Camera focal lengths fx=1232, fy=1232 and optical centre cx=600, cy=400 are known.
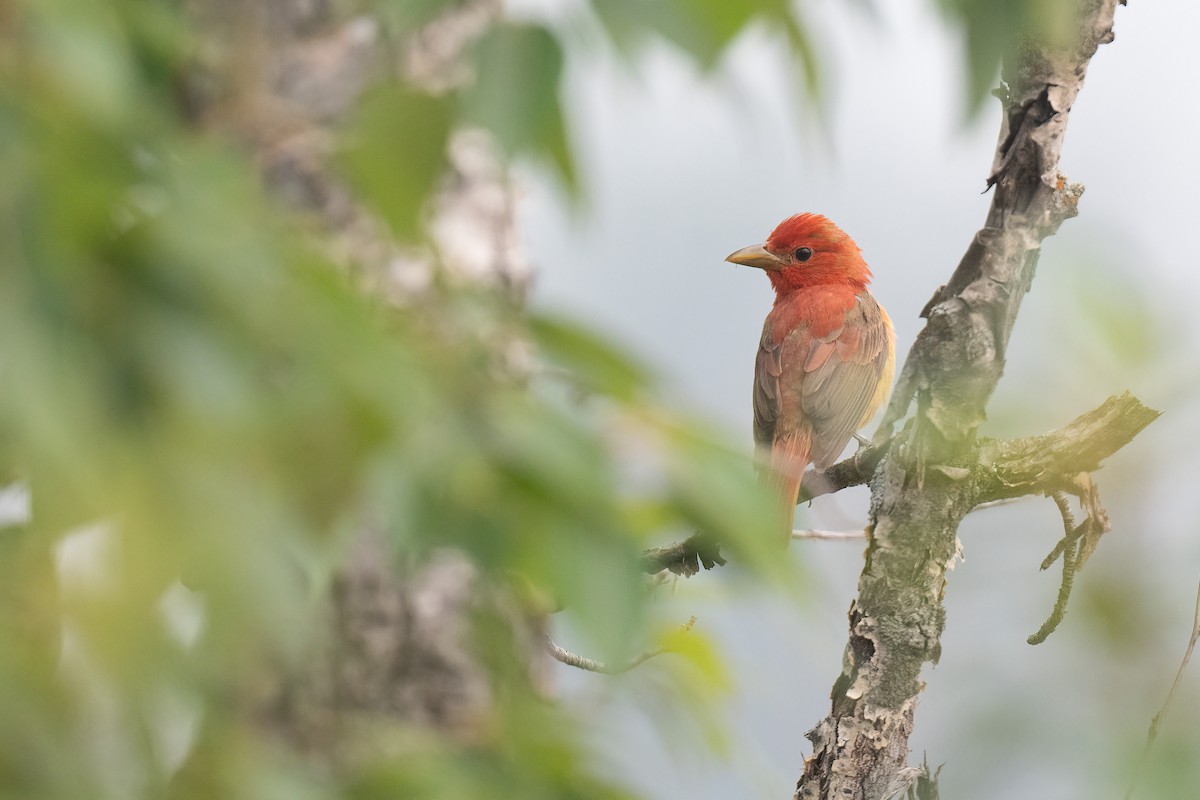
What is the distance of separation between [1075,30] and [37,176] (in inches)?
51.0

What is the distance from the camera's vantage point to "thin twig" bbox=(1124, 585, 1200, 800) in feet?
5.05

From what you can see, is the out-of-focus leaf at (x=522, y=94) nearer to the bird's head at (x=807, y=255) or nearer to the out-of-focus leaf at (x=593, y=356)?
the out-of-focus leaf at (x=593, y=356)

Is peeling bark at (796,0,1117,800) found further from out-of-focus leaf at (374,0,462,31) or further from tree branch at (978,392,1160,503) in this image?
out-of-focus leaf at (374,0,462,31)

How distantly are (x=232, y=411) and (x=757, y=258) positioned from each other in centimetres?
289

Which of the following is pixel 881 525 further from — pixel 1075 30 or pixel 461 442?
pixel 461 442

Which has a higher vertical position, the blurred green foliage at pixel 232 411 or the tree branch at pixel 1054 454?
the tree branch at pixel 1054 454

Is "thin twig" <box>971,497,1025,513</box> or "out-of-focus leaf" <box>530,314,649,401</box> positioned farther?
"thin twig" <box>971,497,1025,513</box>

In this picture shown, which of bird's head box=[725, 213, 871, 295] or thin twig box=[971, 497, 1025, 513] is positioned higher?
bird's head box=[725, 213, 871, 295]

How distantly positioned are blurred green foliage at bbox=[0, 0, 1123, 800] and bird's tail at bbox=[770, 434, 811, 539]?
132 cm

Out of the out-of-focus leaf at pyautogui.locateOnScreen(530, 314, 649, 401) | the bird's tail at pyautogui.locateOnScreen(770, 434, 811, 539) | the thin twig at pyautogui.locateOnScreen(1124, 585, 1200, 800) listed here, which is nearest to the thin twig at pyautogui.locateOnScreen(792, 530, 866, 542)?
the bird's tail at pyautogui.locateOnScreen(770, 434, 811, 539)

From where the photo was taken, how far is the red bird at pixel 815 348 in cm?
312

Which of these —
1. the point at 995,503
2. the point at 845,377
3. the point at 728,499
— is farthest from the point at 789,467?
the point at 728,499

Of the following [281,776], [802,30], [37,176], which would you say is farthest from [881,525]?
[37,176]

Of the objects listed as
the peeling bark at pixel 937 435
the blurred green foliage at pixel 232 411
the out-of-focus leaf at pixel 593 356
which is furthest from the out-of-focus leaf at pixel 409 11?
the peeling bark at pixel 937 435
